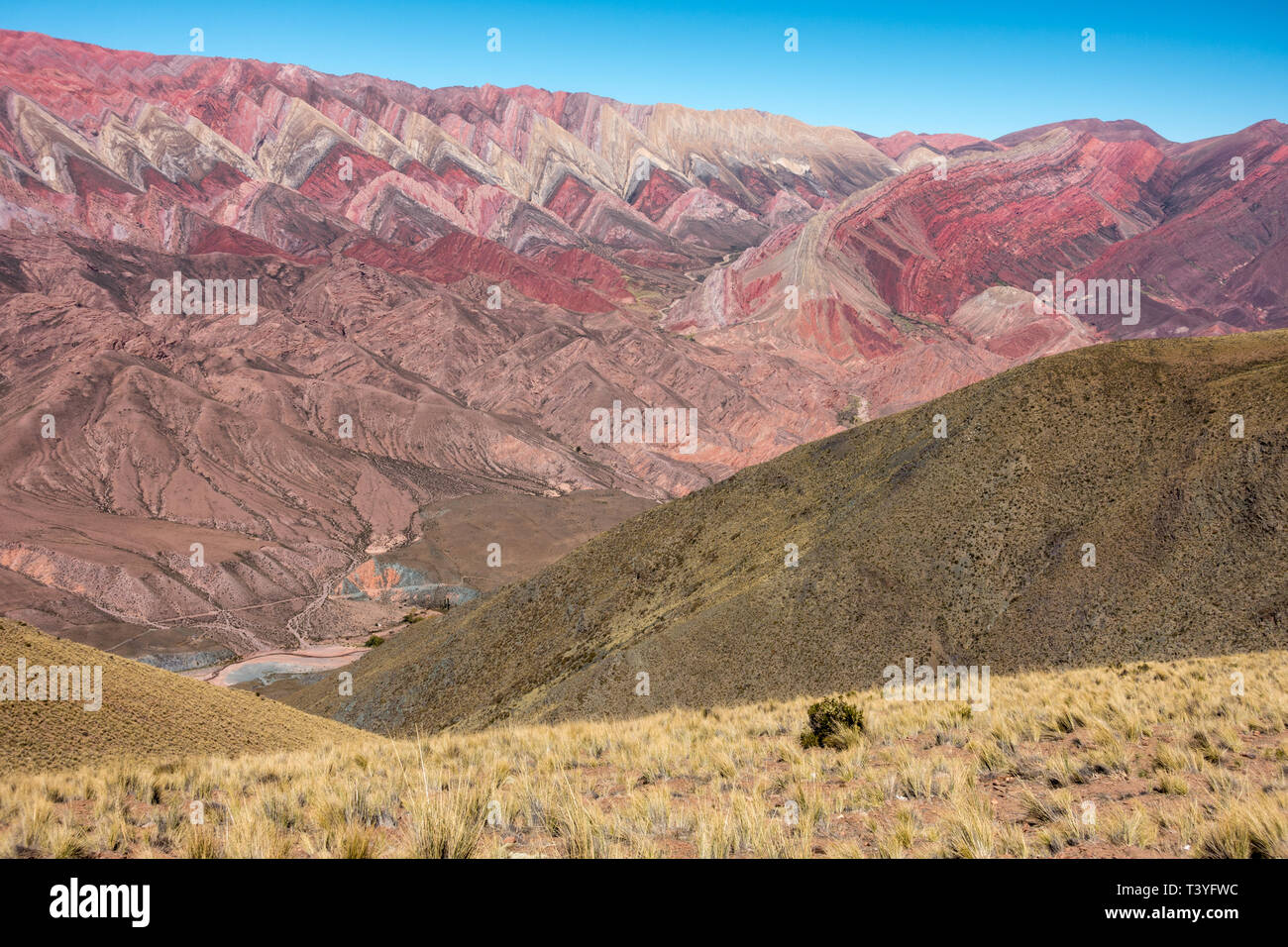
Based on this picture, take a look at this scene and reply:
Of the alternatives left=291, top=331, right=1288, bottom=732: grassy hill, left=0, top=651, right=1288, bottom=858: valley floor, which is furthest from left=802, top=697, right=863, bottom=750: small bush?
left=291, top=331, right=1288, bottom=732: grassy hill

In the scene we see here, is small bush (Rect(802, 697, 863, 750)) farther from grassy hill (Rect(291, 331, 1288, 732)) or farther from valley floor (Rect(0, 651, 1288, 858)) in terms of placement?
grassy hill (Rect(291, 331, 1288, 732))

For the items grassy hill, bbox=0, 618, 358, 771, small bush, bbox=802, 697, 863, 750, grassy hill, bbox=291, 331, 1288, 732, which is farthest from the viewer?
grassy hill, bbox=291, 331, 1288, 732


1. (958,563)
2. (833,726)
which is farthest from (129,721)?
(958,563)

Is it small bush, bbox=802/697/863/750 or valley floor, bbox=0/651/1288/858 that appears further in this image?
small bush, bbox=802/697/863/750

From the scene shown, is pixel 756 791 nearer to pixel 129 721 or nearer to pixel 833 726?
pixel 833 726

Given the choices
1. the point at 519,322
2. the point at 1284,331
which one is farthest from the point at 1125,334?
the point at 1284,331

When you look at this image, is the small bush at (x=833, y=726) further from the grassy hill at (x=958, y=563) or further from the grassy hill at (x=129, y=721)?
the grassy hill at (x=958, y=563)

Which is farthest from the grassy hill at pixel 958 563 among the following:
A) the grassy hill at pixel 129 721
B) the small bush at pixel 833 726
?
the small bush at pixel 833 726
